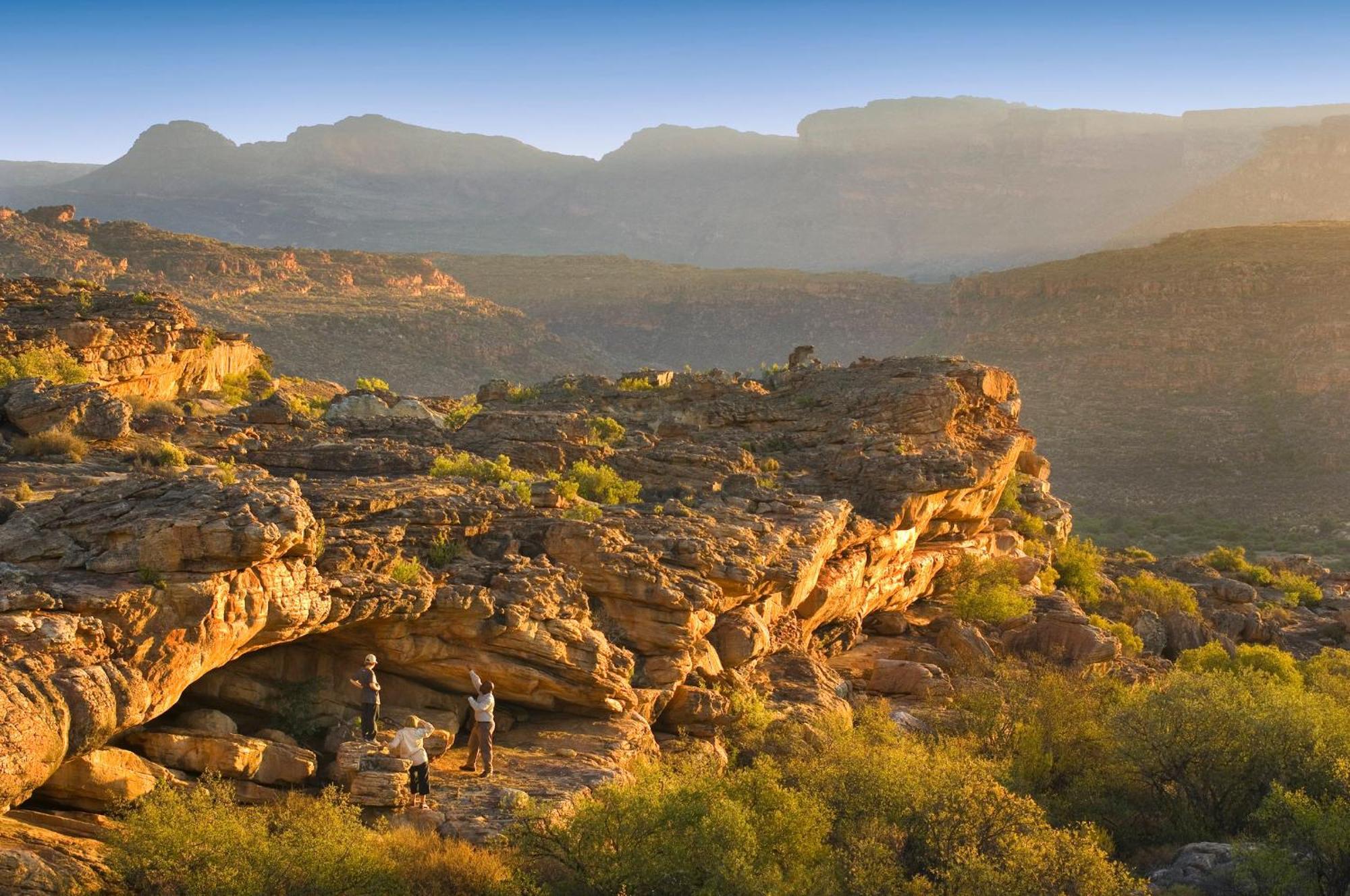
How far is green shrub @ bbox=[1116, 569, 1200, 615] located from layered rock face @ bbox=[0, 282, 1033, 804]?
494cm

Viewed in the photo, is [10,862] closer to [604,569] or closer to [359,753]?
[359,753]

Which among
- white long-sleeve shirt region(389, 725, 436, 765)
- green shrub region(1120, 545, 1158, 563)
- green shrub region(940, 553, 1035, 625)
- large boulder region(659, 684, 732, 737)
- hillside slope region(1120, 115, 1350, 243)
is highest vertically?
Result: hillside slope region(1120, 115, 1350, 243)

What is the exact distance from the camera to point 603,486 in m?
20.7

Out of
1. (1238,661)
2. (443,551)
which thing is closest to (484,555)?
(443,551)

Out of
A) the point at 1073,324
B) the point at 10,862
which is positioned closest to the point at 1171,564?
the point at 10,862

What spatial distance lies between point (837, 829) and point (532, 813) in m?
3.66

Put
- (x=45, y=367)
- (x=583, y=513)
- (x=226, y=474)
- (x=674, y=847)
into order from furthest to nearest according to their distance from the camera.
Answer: (x=45, y=367), (x=583, y=513), (x=226, y=474), (x=674, y=847)

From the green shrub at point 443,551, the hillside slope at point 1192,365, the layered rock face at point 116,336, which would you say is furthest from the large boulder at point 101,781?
the hillside slope at point 1192,365

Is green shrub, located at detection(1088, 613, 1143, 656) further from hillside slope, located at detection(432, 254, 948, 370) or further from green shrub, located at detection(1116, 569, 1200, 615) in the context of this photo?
hillside slope, located at detection(432, 254, 948, 370)

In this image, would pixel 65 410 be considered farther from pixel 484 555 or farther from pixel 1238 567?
pixel 1238 567

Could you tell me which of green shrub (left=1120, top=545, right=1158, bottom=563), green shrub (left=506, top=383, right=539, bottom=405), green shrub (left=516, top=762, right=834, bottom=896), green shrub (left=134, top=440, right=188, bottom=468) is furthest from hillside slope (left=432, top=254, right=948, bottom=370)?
green shrub (left=516, top=762, right=834, bottom=896)

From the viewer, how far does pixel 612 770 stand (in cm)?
1355

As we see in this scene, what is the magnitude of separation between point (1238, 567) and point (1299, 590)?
3.70m

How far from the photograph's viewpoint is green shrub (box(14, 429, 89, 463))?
17344 millimetres
